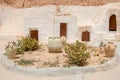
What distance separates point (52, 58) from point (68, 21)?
6.37m

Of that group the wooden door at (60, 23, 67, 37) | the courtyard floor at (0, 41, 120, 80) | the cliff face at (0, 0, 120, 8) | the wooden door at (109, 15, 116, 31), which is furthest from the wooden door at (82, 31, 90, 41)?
the courtyard floor at (0, 41, 120, 80)

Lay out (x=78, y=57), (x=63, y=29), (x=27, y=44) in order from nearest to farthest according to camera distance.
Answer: (x=78, y=57) < (x=27, y=44) < (x=63, y=29)

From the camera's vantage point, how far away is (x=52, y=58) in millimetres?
11945

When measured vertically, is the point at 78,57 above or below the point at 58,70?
above

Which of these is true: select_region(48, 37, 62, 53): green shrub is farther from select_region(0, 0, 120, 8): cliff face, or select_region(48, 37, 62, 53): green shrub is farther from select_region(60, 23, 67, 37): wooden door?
select_region(0, 0, 120, 8): cliff face

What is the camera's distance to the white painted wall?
18.1 meters

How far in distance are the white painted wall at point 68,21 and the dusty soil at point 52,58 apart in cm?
461

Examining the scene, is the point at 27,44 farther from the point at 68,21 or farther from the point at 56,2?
the point at 56,2

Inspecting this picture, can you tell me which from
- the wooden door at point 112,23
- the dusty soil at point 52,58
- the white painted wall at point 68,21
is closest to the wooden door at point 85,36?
the white painted wall at point 68,21

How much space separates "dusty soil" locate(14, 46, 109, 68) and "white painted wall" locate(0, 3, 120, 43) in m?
4.61

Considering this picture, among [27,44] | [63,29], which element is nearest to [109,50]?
[27,44]

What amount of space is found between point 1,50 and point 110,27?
727 cm

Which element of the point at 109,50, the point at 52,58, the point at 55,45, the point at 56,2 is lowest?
the point at 52,58

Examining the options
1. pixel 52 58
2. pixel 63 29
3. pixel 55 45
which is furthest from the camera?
pixel 63 29
